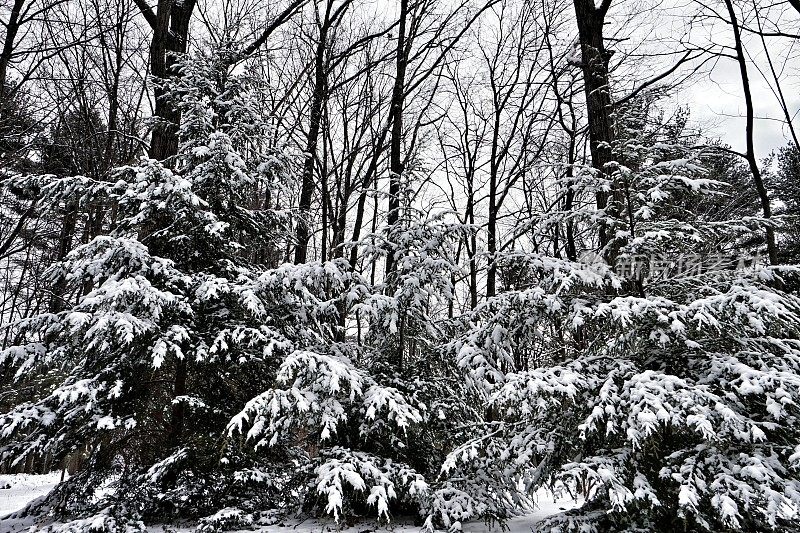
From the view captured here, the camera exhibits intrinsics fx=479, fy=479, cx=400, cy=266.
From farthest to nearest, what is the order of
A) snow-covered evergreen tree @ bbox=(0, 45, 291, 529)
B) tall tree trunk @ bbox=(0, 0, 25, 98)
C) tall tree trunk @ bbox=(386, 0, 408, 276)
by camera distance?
tall tree trunk @ bbox=(0, 0, 25, 98), tall tree trunk @ bbox=(386, 0, 408, 276), snow-covered evergreen tree @ bbox=(0, 45, 291, 529)

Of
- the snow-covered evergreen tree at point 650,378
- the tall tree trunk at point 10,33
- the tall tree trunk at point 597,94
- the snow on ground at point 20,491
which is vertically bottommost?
the snow on ground at point 20,491

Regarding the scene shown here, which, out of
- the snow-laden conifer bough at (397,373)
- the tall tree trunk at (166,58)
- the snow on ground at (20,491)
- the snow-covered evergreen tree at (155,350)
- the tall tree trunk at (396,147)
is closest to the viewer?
the snow-laden conifer bough at (397,373)

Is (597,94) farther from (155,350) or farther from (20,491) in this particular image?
(20,491)

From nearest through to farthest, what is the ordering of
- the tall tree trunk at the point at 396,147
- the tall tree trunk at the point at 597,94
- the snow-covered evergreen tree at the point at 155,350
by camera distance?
1. the snow-covered evergreen tree at the point at 155,350
2. the tall tree trunk at the point at 597,94
3. the tall tree trunk at the point at 396,147

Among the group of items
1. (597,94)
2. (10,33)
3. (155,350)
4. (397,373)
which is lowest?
(397,373)

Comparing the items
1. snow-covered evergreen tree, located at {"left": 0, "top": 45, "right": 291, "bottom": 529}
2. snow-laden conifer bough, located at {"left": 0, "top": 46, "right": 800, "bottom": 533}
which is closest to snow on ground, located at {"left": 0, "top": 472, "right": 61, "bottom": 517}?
snow-covered evergreen tree, located at {"left": 0, "top": 45, "right": 291, "bottom": 529}

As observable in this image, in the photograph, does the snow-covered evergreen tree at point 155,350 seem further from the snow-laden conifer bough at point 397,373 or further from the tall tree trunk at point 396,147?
the tall tree trunk at point 396,147

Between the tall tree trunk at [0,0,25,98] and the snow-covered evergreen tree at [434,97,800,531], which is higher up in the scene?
the tall tree trunk at [0,0,25,98]

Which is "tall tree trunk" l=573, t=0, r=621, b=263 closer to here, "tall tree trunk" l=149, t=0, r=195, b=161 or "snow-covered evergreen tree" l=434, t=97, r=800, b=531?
"snow-covered evergreen tree" l=434, t=97, r=800, b=531

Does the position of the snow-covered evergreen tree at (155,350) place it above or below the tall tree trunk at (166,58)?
below

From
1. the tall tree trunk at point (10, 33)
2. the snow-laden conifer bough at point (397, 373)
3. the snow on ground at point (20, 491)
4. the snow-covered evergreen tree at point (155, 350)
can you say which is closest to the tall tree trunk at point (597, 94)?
the snow-laden conifer bough at point (397, 373)

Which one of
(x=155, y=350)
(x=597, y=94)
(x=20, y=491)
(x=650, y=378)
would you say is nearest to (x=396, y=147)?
(x=597, y=94)

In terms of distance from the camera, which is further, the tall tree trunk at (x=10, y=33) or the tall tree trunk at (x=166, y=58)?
the tall tree trunk at (x=10, y=33)

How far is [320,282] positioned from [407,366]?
1646 millimetres
